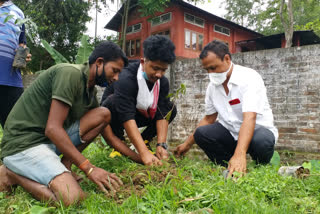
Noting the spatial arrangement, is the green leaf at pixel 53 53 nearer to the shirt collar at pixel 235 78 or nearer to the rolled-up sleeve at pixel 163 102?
the rolled-up sleeve at pixel 163 102

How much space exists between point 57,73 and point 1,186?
104cm

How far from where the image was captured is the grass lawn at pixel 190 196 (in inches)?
72.9

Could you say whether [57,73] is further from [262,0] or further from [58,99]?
[262,0]

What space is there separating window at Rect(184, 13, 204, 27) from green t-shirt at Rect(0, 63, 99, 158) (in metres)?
16.7

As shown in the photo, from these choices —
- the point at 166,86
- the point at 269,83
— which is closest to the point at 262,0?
the point at 269,83

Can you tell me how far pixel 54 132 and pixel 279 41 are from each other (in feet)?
66.5

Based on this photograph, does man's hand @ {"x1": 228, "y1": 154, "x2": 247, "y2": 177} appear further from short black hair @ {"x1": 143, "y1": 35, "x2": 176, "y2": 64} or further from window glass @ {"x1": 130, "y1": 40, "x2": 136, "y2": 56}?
window glass @ {"x1": 130, "y1": 40, "x2": 136, "y2": 56}

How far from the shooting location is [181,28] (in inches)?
701

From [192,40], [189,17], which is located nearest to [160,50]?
[192,40]

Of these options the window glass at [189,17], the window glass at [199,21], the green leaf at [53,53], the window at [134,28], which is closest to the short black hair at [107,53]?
the green leaf at [53,53]

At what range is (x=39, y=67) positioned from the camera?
17.7 metres

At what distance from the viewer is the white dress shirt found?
296cm

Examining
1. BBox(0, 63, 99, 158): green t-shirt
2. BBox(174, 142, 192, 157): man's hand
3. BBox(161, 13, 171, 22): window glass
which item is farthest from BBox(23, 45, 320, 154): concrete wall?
BBox(161, 13, 171, 22): window glass

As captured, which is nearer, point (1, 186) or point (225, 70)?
point (1, 186)
